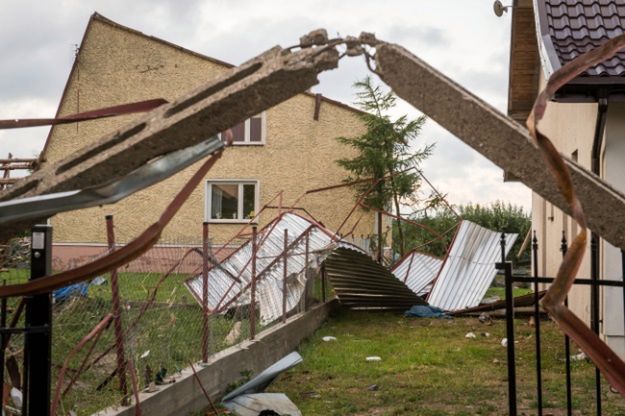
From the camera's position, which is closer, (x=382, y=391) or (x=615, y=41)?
(x=615, y=41)

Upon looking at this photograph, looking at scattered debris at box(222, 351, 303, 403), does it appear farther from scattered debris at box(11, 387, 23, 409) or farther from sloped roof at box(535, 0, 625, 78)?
sloped roof at box(535, 0, 625, 78)

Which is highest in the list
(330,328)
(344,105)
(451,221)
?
(344,105)

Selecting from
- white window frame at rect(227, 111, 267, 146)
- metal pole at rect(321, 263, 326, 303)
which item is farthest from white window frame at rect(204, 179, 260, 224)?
metal pole at rect(321, 263, 326, 303)

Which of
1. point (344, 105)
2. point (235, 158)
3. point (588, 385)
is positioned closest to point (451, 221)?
point (344, 105)

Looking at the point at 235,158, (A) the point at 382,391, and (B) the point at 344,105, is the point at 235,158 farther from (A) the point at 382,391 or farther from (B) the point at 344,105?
(A) the point at 382,391

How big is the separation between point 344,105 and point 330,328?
14651mm

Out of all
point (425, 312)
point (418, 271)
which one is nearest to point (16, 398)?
point (425, 312)

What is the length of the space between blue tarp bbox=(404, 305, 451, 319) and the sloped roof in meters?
5.83

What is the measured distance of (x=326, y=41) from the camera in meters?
2.71

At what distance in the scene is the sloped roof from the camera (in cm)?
962

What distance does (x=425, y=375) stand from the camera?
8.94m

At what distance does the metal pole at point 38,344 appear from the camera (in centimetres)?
402

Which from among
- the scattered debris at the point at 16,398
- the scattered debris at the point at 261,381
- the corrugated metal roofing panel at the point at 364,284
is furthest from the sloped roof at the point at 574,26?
the scattered debris at the point at 16,398

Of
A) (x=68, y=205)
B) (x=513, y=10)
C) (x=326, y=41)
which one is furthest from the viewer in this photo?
(x=513, y=10)
